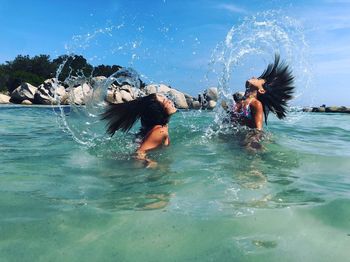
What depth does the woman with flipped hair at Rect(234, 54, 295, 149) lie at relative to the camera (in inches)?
287

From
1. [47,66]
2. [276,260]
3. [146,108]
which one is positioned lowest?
[276,260]

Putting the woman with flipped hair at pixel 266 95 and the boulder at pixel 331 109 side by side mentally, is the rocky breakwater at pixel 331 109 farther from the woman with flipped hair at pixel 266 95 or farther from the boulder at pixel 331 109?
the woman with flipped hair at pixel 266 95

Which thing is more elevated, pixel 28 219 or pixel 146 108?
pixel 146 108

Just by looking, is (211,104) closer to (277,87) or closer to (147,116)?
(277,87)

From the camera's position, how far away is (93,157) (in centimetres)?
593

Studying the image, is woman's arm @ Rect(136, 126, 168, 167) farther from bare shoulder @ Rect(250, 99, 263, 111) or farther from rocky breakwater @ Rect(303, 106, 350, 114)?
rocky breakwater @ Rect(303, 106, 350, 114)


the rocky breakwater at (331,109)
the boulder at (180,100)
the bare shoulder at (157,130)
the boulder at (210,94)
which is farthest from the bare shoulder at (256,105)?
the rocky breakwater at (331,109)

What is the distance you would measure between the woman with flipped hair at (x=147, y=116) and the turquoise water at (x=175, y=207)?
24 centimetres

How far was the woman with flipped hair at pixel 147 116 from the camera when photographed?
19.7 ft

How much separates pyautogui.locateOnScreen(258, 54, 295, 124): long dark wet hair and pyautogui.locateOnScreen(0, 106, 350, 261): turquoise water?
2.07 meters

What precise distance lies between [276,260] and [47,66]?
2250 inches

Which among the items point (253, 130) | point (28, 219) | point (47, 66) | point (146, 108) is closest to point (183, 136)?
point (253, 130)

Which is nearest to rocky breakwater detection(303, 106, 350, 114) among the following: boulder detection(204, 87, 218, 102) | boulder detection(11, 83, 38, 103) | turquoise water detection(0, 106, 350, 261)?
boulder detection(204, 87, 218, 102)

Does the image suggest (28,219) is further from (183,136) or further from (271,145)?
(183,136)
